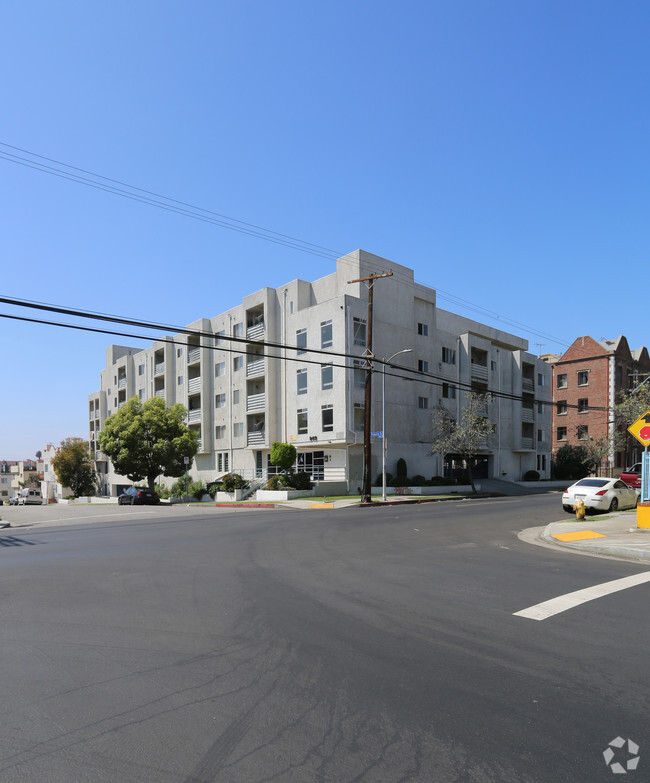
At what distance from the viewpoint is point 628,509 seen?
24.8 metres

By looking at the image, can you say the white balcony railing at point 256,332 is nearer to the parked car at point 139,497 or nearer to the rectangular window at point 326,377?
the rectangular window at point 326,377

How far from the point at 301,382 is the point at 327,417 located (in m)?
4.04

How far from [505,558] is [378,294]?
3277 cm

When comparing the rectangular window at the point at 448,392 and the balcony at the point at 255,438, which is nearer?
the balcony at the point at 255,438

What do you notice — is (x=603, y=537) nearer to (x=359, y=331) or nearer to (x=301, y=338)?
(x=359, y=331)

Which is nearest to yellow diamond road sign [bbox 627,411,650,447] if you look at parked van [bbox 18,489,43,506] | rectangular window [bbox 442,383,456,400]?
rectangular window [bbox 442,383,456,400]

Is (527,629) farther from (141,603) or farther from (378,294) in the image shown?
(378,294)

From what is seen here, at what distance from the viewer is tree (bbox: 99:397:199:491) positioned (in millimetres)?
45781

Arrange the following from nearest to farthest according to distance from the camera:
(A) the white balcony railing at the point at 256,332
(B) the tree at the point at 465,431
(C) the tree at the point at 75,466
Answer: (B) the tree at the point at 465,431 → (A) the white balcony railing at the point at 256,332 → (C) the tree at the point at 75,466

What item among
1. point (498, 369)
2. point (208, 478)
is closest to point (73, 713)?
point (208, 478)

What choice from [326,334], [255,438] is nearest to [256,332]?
[255,438]

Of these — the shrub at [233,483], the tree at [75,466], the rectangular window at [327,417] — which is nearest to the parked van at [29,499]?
the tree at [75,466]

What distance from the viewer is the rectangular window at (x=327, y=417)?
40438 millimetres

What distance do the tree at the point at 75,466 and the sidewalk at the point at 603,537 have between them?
63943mm
